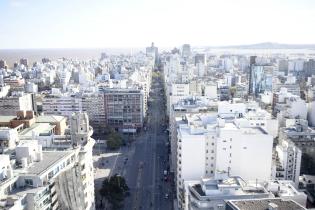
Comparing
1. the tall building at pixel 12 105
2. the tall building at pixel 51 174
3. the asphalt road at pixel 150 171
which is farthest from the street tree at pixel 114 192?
the tall building at pixel 12 105

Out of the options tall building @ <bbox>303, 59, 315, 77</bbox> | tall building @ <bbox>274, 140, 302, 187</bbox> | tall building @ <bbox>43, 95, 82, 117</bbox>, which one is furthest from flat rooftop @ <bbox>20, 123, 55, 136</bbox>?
tall building @ <bbox>303, 59, 315, 77</bbox>

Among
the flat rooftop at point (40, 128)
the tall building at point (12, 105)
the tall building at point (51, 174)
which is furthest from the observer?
the tall building at point (12, 105)

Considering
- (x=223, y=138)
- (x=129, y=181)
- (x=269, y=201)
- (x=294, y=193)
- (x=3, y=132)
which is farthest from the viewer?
(x=129, y=181)

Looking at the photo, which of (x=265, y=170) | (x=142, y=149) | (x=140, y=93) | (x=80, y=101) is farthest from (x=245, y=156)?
(x=80, y=101)

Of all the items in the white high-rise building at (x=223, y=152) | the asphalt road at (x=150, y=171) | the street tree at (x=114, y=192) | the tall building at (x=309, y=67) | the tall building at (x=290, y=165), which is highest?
the tall building at (x=309, y=67)

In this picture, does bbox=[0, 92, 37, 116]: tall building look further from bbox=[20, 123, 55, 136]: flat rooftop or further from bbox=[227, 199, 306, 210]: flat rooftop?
bbox=[227, 199, 306, 210]: flat rooftop

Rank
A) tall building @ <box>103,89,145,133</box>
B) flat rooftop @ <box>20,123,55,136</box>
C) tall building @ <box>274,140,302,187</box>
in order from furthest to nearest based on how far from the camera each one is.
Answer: tall building @ <box>103,89,145,133</box>, flat rooftop @ <box>20,123,55,136</box>, tall building @ <box>274,140,302,187</box>

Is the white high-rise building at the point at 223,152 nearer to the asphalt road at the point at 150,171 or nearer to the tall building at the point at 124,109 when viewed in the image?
the asphalt road at the point at 150,171

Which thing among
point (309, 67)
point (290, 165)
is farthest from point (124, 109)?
point (309, 67)

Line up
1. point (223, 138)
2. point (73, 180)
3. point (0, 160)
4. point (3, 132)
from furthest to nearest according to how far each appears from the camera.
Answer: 1. point (223, 138)
2. point (3, 132)
3. point (73, 180)
4. point (0, 160)

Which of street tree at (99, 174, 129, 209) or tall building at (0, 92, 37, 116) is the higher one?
tall building at (0, 92, 37, 116)

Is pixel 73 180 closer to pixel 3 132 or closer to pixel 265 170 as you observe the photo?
pixel 3 132
